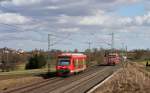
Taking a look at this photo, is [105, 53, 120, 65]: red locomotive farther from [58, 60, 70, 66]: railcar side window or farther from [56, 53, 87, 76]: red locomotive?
[58, 60, 70, 66]: railcar side window

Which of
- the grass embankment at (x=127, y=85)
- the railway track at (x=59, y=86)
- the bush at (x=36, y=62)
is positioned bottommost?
the railway track at (x=59, y=86)

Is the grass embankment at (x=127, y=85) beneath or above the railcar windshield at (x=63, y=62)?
beneath

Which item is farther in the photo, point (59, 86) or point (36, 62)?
point (36, 62)

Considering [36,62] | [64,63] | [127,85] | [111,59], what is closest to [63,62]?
[64,63]

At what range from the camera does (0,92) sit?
33062 millimetres

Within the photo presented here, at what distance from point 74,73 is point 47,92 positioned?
27.3 meters

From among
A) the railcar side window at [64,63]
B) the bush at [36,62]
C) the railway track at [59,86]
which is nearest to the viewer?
the railway track at [59,86]

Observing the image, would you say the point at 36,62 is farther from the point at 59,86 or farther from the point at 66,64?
A: the point at 59,86

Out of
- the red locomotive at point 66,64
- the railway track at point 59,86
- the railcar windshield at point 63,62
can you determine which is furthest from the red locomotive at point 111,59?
the railway track at point 59,86

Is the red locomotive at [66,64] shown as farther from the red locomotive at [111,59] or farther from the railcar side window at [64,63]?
the red locomotive at [111,59]

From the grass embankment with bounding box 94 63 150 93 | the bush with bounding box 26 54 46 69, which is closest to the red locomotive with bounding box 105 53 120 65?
the bush with bounding box 26 54 46 69

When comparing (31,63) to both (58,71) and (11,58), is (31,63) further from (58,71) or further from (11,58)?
(58,71)

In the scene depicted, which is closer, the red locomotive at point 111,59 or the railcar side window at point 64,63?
the railcar side window at point 64,63

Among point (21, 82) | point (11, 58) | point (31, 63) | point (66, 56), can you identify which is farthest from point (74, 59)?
point (11, 58)
